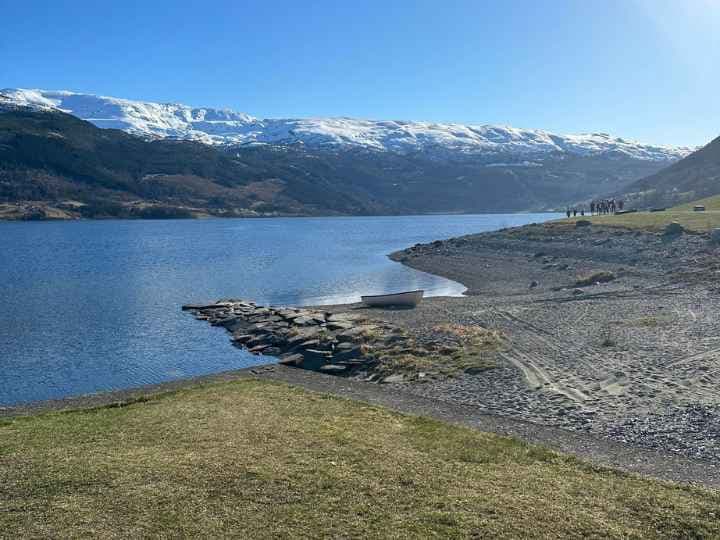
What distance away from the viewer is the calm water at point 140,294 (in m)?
37.8

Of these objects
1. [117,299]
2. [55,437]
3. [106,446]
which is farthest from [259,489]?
[117,299]

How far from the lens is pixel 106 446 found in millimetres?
19047

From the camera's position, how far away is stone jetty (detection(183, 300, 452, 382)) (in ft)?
111

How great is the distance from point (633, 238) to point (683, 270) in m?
21.2

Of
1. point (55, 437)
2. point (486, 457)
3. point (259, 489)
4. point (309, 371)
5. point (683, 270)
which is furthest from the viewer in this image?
point (683, 270)

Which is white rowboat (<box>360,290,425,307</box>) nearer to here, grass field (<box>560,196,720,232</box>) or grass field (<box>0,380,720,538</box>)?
grass field (<box>0,380,720,538</box>)

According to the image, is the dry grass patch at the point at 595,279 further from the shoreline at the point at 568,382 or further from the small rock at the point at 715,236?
the small rock at the point at 715,236

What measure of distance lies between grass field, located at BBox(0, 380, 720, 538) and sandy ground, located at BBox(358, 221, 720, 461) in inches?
193

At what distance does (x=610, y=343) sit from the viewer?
3325 cm

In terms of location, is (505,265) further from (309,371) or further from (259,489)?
(259,489)

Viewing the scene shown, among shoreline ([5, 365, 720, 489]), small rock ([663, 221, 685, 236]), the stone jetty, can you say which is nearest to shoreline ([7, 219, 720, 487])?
shoreline ([5, 365, 720, 489])

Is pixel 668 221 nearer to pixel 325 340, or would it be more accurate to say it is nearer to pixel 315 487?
pixel 325 340

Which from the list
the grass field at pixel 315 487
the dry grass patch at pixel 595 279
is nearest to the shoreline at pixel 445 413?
the grass field at pixel 315 487

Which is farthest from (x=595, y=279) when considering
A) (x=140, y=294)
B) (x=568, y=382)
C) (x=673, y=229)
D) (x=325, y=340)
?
(x=140, y=294)
